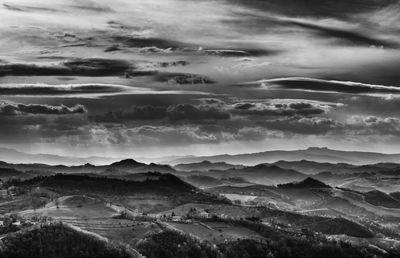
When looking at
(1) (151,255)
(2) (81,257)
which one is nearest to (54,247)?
(2) (81,257)

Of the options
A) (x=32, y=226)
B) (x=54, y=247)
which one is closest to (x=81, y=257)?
(x=54, y=247)

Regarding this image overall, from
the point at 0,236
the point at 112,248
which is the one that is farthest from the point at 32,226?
the point at 112,248

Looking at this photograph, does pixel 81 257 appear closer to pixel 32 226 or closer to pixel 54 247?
pixel 54 247

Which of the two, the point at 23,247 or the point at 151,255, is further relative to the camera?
the point at 151,255

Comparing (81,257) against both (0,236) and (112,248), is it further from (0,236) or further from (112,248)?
(0,236)

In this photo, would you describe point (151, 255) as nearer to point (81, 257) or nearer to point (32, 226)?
point (81, 257)

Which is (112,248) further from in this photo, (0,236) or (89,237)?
(0,236)

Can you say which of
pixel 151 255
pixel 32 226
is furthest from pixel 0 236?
pixel 151 255
